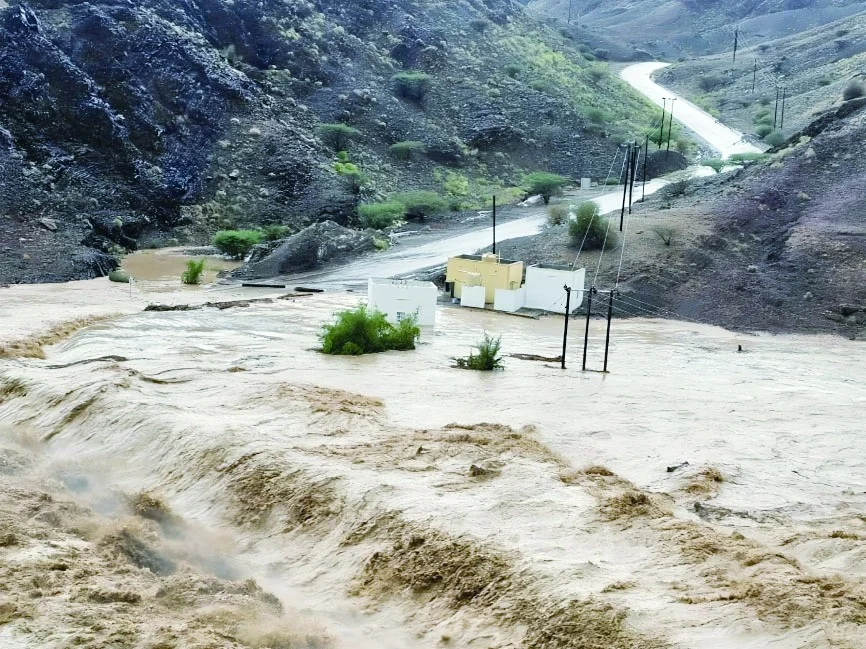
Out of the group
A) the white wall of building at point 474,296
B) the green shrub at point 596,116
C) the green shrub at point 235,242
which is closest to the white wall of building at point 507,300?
the white wall of building at point 474,296

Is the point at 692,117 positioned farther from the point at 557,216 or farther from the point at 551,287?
the point at 551,287

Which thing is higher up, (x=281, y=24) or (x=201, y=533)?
(x=281, y=24)

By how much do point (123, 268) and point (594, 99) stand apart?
48884mm

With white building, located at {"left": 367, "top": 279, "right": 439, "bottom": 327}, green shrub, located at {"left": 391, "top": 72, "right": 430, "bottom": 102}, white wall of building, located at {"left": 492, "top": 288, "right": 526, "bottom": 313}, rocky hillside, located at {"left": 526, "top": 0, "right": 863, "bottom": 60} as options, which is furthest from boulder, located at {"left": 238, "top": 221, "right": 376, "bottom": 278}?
rocky hillside, located at {"left": 526, "top": 0, "right": 863, "bottom": 60}

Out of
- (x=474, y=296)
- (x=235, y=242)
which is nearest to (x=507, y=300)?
(x=474, y=296)

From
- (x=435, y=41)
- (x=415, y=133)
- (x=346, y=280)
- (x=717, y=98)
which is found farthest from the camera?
(x=717, y=98)

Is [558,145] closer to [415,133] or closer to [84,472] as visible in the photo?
[415,133]

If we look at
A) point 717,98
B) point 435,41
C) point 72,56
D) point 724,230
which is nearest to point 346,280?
point 724,230

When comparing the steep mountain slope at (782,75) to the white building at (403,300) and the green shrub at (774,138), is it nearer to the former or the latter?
the green shrub at (774,138)

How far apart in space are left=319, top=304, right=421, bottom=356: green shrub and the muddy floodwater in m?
2.07

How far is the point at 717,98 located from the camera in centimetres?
9538

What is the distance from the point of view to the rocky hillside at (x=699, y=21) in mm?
121188

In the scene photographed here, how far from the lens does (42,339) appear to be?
88.4 ft

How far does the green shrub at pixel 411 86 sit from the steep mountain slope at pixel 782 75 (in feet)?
88.3
